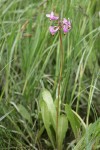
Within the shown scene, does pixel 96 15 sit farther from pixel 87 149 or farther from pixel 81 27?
pixel 87 149

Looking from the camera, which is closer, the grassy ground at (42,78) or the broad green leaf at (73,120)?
the broad green leaf at (73,120)

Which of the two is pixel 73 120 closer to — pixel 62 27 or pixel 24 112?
pixel 24 112

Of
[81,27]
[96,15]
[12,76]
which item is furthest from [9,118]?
[96,15]

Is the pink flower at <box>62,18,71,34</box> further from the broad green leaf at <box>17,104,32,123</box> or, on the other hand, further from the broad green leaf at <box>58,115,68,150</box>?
the broad green leaf at <box>17,104,32,123</box>

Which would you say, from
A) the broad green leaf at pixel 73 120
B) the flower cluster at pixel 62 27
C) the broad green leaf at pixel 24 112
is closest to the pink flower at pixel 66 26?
the flower cluster at pixel 62 27

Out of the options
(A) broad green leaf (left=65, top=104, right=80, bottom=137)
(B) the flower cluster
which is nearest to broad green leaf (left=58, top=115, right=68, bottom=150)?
(A) broad green leaf (left=65, top=104, right=80, bottom=137)

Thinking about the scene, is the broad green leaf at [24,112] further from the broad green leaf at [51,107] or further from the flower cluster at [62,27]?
the flower cluster at [62,27]

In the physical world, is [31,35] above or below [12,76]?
above

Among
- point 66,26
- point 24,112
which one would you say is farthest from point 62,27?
point 24,112
